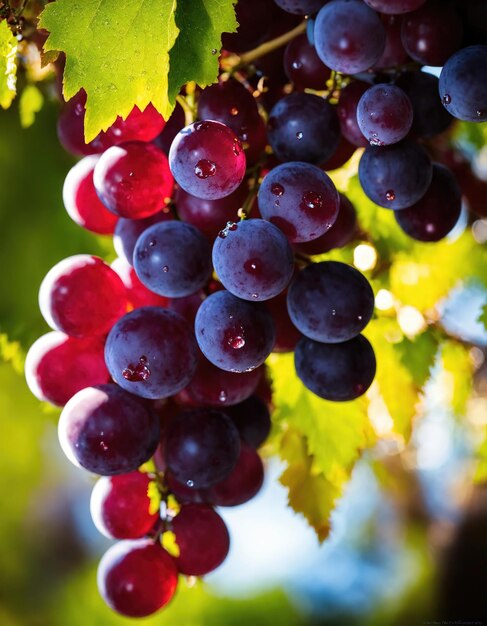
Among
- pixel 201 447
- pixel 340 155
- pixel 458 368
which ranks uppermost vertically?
pixel 340 155

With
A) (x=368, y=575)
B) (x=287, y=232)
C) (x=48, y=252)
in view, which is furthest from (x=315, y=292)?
(x=368, y=575)

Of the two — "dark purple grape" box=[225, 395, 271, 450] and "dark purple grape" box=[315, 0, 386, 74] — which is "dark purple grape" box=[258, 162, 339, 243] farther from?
"dark purple grape" box=[225, 395, 271, 450]

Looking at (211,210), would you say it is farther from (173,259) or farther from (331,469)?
(331,469)

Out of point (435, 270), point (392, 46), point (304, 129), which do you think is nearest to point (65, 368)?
point (304, 129)

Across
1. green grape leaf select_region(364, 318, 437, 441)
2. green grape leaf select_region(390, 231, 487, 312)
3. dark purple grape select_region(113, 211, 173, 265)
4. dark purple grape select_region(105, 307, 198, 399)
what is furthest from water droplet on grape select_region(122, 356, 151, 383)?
green grape leaf select_region(390, 231, 487, 312)

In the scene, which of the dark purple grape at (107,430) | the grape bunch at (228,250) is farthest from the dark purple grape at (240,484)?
the dark purple grape at (107,430)

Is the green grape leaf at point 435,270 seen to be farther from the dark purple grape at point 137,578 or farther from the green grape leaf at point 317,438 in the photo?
the dark purple grape at point 137,578

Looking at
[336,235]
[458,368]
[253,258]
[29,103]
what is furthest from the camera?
[458,368]

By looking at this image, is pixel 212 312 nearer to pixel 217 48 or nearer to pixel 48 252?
pixel 217 48
